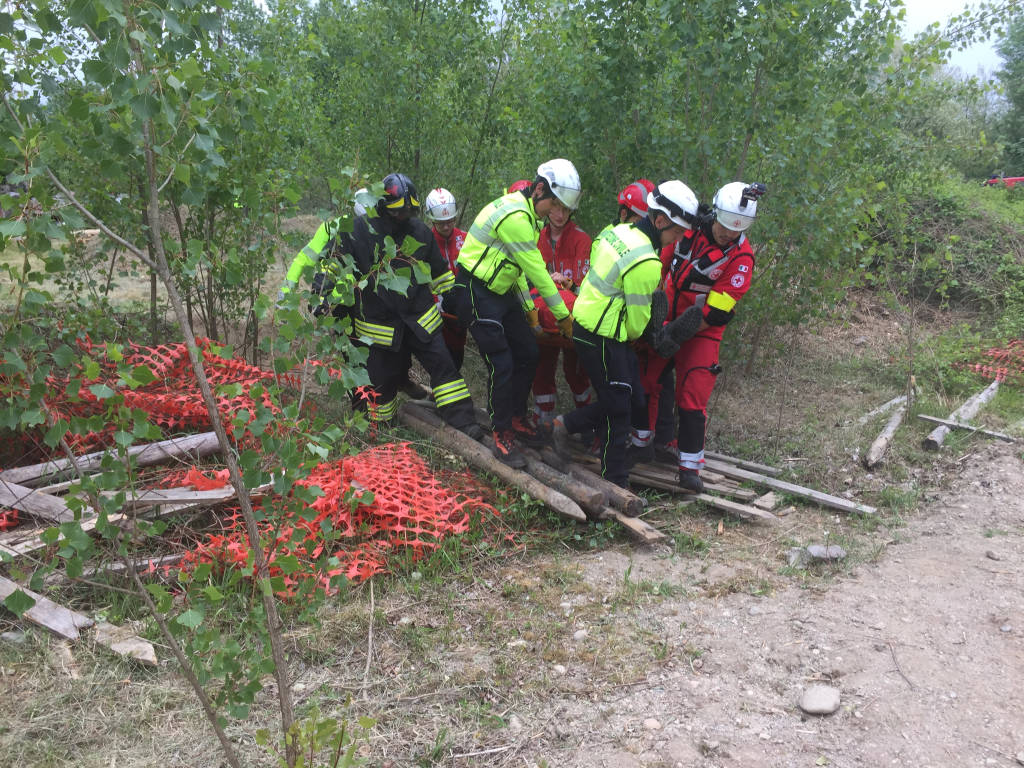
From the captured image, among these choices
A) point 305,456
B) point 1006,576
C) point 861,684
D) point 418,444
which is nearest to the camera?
point 305,456

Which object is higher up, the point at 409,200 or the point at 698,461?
the point at 409,200

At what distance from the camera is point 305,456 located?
2.15 metres

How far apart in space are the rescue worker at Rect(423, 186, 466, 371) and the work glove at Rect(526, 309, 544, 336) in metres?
0.85

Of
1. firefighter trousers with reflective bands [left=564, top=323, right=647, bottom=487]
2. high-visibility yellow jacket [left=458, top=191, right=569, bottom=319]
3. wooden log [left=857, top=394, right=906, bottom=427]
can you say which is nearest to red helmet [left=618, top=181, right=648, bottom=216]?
high-visibility yellow jacket [left=458, top=191, right=569, bottom=319]

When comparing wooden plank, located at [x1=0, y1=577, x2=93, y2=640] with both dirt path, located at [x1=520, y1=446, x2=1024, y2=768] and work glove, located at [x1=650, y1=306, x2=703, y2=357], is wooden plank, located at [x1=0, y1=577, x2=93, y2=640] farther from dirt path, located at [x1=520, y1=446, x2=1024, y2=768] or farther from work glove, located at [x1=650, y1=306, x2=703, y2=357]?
work glove, located at [x1=650, y1=306, x2=703, y2=357]

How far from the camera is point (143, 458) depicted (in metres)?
4.54

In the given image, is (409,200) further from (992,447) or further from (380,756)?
(992,447)

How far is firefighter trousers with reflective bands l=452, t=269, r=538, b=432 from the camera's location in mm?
5266

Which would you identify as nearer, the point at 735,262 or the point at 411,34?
the point at 735,262

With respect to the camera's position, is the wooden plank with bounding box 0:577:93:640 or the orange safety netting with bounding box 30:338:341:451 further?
the orange safety netting with bounding box 30:338:341:451

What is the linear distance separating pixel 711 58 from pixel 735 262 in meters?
1.70

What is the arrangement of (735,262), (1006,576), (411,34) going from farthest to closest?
(411,34) → (735,262) → (1006,576)

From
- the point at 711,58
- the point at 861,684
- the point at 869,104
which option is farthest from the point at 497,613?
the point at 869,104

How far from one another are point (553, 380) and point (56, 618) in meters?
3.92
